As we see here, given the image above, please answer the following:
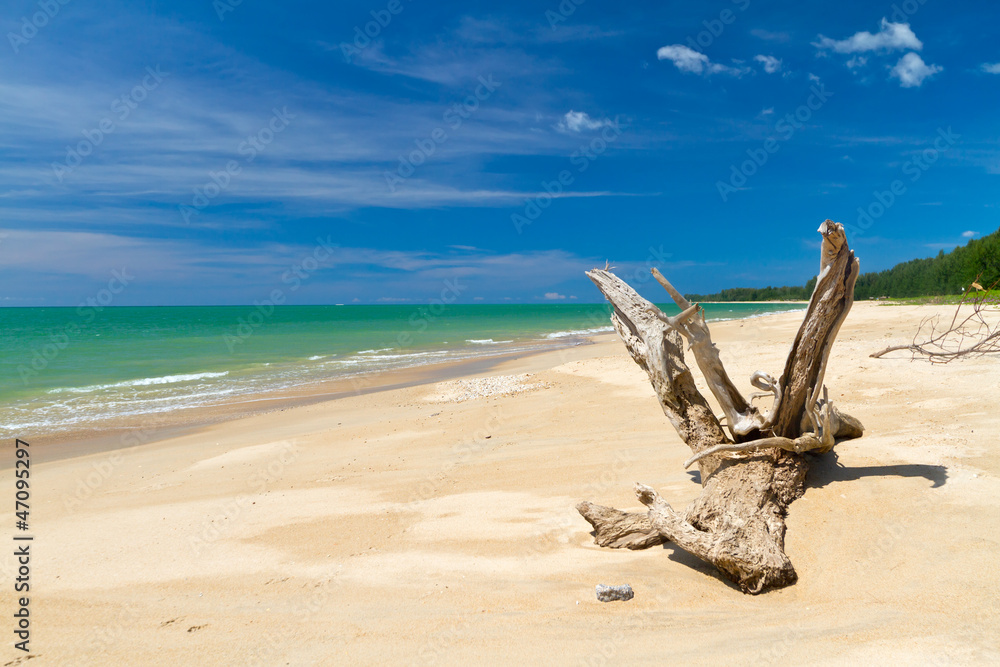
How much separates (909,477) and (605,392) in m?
7.30

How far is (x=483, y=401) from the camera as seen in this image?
12.8 metres

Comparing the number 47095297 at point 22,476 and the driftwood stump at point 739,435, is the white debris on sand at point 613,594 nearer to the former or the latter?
the driftwood stump at point 739,435

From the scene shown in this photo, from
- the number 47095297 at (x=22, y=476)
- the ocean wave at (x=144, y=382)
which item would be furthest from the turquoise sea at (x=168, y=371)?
the number 47095297 at (x=22, y=476)

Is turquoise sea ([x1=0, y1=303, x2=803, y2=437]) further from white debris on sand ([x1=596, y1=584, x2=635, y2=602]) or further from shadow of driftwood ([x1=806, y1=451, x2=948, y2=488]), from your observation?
shadow of driftwood ([x1=806, y1=451, x2=948, y2=488])

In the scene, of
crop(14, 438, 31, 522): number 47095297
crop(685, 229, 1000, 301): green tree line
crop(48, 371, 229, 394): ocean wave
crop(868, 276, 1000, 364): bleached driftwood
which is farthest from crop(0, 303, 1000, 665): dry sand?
crop(685, 229, 1000, 301): green tree line

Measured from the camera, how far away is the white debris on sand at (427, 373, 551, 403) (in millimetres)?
13818

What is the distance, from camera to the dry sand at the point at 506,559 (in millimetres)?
3424

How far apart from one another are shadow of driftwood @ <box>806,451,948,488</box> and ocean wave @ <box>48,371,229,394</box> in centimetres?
1976

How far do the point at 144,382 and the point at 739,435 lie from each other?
20.0 meters

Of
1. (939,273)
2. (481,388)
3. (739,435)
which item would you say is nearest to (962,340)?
(739,435)

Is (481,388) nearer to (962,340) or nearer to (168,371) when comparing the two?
(962,340)

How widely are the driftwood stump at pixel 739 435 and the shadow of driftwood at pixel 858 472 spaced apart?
7.4 inches

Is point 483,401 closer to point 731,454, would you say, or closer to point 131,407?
point 731,454

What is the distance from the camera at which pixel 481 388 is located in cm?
1493
